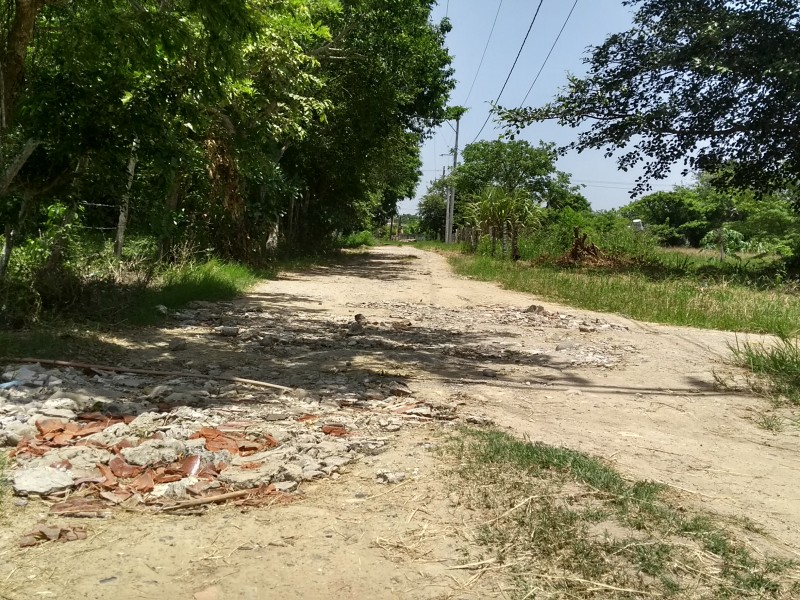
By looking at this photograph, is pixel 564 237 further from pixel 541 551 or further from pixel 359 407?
pixel 541 551

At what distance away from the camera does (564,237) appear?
25094mm

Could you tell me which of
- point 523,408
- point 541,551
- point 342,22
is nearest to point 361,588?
point 541,551

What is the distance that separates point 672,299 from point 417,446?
9.19 meters

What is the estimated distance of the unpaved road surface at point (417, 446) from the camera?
9.11 ft

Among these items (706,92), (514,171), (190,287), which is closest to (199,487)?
(190,287)

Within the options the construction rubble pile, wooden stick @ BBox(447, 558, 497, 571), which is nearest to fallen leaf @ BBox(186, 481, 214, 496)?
the construction rubble pile

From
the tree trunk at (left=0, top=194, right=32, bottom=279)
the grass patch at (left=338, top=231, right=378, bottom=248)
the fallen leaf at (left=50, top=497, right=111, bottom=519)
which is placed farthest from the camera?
the grass patch at (left=338, top=231, right=378, bottom=248)

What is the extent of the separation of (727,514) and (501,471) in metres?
1.11

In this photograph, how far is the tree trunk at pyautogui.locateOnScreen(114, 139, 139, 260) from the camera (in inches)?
318

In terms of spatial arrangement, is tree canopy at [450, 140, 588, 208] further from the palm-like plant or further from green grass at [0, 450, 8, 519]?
green grass at [0, 450, 8, 519]

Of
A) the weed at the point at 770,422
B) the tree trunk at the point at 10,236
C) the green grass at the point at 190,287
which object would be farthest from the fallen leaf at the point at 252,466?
the green grass at the point at 190,287

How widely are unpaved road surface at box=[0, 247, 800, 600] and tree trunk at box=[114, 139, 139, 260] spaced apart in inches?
63.3

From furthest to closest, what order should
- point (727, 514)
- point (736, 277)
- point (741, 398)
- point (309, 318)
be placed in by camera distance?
point (736, 277) → point (309, 318) → point (741, 398) → point (727, 514)

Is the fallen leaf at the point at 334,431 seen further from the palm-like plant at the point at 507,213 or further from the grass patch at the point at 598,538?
the palm-like plant at the point at 507,213
